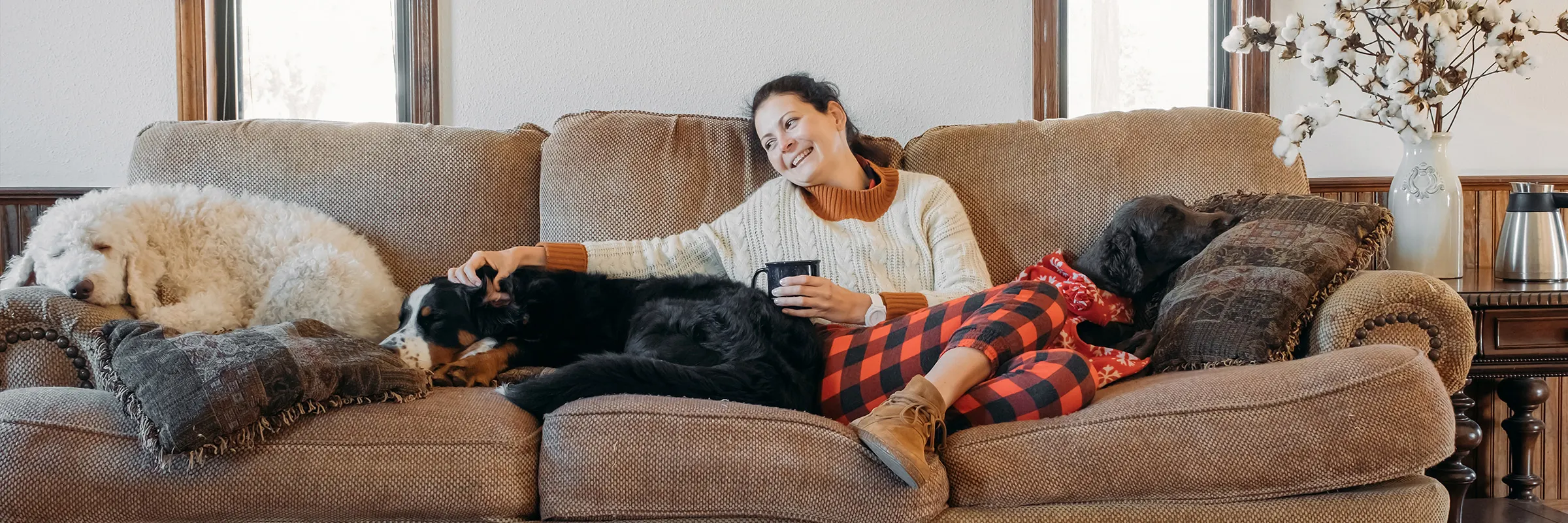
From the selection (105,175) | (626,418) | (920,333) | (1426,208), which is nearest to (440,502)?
(626,418)

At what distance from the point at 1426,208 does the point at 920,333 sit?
1.45 metres

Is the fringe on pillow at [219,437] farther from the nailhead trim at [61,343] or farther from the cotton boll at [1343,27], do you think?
the cotton boll at [1343,27]

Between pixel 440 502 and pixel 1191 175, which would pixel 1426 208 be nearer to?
pixel 1191 175

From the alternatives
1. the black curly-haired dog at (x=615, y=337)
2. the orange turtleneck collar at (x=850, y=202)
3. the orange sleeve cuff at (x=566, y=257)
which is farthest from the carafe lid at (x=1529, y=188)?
the orange sleeve cuff at (x=566, y=257)

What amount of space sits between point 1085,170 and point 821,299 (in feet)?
2.98

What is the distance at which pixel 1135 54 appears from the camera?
284cm

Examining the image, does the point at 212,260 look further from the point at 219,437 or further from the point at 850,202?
the point at 850,202

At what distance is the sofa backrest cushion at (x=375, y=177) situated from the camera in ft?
7.09

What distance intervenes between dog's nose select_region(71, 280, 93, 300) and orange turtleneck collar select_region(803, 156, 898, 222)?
1.38 m

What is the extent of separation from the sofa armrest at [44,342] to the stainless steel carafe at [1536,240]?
2974mm

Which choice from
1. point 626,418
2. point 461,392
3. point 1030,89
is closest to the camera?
point 626,418

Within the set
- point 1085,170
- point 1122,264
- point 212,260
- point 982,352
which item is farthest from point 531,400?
point 1085,170

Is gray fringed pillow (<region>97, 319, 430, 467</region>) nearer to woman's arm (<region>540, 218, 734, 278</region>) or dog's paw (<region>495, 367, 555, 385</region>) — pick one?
dog's paw (<region>495, 367, 555, 385</region>)

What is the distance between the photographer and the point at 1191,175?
2189 mm
